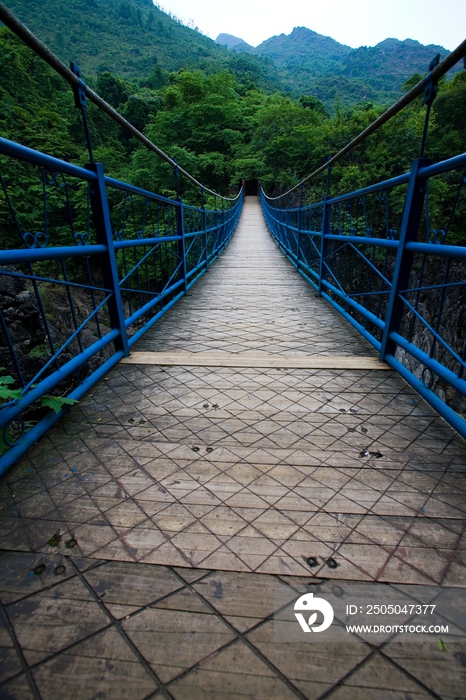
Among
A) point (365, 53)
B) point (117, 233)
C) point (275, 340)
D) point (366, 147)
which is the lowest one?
point (275, 340)

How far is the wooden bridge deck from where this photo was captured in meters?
0.79

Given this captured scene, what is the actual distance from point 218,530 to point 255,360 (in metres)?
1.45

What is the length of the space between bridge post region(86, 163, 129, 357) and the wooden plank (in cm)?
26

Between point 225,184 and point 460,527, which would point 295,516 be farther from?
point 225,184

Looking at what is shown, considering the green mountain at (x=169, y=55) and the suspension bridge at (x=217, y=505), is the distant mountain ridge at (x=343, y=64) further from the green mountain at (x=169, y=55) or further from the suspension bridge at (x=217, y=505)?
the suspension bridge at (x=217, y=505)

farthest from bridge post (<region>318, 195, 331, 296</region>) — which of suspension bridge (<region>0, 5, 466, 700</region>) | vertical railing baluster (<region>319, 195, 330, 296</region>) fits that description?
suspension bridge (<region>0, 5, 466, 700</region>)

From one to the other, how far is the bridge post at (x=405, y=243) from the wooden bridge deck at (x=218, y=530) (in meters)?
0.29

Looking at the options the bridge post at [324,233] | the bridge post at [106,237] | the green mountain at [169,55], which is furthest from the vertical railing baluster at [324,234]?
the green mountain at [169,55]

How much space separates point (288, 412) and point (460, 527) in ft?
2.80

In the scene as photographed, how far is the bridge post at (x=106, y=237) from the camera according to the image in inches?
78.4

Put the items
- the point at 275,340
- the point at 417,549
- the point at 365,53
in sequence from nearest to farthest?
the point at 417,549, the point at 275,340, the point at 365,53

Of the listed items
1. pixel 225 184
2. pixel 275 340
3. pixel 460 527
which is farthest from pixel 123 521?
pixel 225 184

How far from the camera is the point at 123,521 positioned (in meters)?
1.18

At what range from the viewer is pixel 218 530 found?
1145mm
